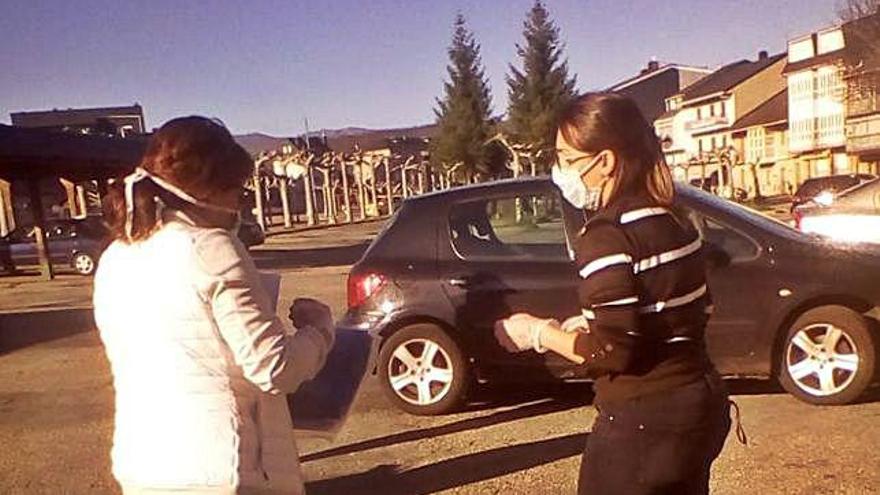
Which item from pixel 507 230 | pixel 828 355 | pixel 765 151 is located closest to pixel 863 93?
pixel 765 151

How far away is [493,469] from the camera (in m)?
5.54

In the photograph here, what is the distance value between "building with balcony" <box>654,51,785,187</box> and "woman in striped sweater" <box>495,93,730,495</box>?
215 feet

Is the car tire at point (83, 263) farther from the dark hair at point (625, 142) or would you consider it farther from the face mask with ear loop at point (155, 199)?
the dark hair at point (625, 142)

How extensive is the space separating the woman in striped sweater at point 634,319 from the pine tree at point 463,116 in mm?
56942

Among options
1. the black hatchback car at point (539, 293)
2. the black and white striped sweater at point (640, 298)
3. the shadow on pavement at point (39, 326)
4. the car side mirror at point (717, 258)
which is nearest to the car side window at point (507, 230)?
the black hatchback car at point (539, 293)

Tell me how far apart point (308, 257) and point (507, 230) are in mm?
19794

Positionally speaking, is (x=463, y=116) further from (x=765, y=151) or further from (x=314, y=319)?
(x=314, y=319)

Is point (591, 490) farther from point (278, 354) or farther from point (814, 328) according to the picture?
point (814, 328)

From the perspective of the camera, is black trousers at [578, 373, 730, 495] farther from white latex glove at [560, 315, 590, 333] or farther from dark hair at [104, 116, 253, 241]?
dark hair at [104, 116, 253, 241]

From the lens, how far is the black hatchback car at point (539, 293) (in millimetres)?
6352

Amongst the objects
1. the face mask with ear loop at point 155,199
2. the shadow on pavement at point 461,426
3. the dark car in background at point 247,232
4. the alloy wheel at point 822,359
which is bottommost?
the shadow on pavement at point 461,426

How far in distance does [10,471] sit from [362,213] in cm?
5594

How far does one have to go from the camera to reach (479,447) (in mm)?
6016

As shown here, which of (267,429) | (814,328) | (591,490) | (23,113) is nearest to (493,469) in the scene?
(814,328)
